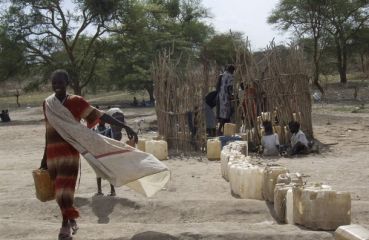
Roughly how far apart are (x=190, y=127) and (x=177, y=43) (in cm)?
2263

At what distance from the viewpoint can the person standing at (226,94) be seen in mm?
11352

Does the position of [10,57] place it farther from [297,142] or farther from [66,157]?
[66,157]

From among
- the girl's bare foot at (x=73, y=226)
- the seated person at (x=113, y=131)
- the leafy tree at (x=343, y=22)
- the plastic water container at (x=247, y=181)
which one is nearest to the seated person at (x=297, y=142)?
the seated person at (x=113, y=131)

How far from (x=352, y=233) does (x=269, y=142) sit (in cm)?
664

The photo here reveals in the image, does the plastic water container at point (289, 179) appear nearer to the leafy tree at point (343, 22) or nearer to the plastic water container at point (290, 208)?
the plastic water container at point (290, 208)

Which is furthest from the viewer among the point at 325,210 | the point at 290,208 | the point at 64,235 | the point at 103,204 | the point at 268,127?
the point at 268,127

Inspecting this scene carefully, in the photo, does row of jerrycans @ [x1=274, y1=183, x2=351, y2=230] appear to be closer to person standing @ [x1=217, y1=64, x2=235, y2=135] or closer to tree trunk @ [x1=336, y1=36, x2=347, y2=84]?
person standing @ [x1=217, y1=64, x2=235, y2=135]

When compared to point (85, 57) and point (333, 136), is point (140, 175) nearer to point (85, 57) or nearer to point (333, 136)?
point (333, 136)

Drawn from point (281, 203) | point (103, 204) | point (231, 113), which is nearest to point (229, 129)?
point (231, 113)

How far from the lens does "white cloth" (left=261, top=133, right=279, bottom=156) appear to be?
33.4ft

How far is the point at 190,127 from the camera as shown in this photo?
11.3m

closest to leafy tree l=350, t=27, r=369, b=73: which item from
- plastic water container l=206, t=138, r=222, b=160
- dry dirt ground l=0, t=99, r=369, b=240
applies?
dry dirt ground l=0, t=99, r=369, b=240

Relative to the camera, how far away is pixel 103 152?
4.57 meters

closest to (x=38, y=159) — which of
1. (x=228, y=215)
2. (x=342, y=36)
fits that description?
(x=228, y=215)
